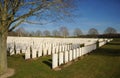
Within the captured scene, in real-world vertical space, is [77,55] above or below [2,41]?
below

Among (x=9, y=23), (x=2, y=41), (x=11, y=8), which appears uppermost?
(x=11, y=8)

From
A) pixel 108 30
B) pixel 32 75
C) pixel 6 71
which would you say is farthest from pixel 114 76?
pixel 108 30

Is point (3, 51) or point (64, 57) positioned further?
point (64, 57)

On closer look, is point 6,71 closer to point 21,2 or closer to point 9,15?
point 9,15

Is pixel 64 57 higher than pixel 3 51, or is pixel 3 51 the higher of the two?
pixel 3 51

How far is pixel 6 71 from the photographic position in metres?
8.74

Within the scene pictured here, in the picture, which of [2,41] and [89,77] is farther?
[2,41]

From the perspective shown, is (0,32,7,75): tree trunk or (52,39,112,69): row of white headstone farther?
(52,39,112,69): row of white headstone

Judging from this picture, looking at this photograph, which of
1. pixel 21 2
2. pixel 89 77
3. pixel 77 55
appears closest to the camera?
pixel 89 77

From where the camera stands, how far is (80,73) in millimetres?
8586

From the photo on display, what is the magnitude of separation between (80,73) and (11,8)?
450 centimetres

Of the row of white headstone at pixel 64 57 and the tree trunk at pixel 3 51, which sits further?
the row of white headstone at pixel 64 57

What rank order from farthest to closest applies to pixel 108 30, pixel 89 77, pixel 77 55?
1. pixel 108 30
2. pixel 77 55
3. pixel 89 77

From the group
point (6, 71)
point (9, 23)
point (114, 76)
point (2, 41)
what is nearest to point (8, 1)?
point (9, 23)
